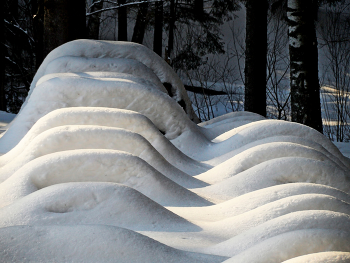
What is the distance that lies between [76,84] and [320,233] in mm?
2132

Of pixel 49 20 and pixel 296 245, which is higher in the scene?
pixel 49 20

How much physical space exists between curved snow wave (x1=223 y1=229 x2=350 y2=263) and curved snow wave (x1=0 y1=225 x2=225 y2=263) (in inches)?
8.2

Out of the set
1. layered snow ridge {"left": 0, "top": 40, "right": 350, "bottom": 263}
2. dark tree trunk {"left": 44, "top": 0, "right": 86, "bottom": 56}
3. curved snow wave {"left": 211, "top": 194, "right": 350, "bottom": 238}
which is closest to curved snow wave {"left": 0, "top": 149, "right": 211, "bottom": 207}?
layered snow ridge {"left": 0, "top": 40, "right": 350, "bottom": 263}

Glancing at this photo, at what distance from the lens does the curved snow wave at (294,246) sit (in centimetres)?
111

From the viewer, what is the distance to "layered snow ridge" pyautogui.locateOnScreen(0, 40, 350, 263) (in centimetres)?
116

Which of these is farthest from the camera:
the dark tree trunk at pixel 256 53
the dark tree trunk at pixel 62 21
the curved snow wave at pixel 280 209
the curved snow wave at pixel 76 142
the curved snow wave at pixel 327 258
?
the dark tree trunk at pixel 256 53

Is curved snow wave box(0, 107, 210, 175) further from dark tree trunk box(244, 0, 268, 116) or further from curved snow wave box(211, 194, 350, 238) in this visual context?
dark tree trunk box(244, 0, 268, 116)

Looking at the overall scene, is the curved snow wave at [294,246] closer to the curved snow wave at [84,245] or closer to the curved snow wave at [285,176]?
the curved snow wave at [84,245]

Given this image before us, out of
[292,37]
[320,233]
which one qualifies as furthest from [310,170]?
[292,37]

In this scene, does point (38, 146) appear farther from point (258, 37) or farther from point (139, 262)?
point (258, 37)

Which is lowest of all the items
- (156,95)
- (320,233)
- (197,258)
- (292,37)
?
(197,258)

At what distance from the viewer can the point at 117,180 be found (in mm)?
1951

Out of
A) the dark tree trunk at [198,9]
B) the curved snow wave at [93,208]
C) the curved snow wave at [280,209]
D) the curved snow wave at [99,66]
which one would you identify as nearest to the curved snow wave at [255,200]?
the curved snow wave at [280,209]

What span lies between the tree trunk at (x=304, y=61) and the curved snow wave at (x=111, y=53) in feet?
6.04
